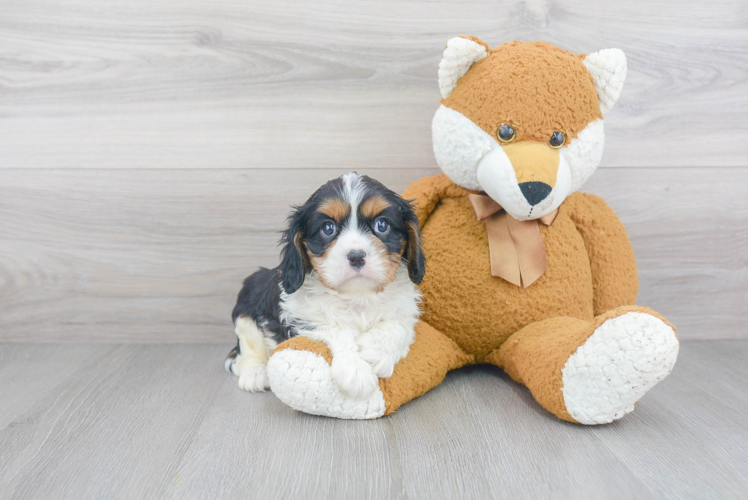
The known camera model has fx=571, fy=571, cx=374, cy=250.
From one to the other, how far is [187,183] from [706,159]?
1.94 m

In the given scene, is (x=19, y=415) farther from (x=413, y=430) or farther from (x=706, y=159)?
(x=706, y=159)

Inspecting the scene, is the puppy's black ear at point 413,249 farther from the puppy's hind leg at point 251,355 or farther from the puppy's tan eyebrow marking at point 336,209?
the puppy's hind leg at point 251,355

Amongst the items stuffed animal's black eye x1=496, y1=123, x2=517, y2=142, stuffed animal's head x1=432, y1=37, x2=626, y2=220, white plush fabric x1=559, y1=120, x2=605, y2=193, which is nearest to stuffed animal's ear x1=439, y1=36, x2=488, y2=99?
stuffed animal's head x1=432, y1=37, x2=626, y2=220

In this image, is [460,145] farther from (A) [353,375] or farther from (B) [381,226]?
(A) [353,375]

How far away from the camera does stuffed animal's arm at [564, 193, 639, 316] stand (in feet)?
5.88

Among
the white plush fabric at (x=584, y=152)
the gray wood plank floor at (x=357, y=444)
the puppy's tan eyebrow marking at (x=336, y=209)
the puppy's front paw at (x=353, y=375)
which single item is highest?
the white plush fabric at (x=584, y=152)

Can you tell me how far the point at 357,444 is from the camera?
1351mm

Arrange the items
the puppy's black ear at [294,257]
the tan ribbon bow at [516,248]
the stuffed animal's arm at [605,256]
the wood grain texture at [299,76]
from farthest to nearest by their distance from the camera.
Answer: the wood grain texture at [299,76], the stuffed animal's arm at [605,256], the tan ribbon bow at [516,248], the puppy's black ear at [294,257]

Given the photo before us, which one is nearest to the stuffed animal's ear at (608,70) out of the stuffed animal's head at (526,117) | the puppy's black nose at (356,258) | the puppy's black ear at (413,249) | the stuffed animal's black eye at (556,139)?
the stuffed animal's head at (526,117)

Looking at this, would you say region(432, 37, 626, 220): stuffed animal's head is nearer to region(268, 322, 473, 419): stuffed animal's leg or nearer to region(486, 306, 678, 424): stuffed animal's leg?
region(486, 306, 678, 424): stuffed animal's leg

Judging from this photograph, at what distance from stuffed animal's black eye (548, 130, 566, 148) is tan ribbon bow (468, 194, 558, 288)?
210 millimetres

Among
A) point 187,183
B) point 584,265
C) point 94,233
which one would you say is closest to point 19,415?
point 94,233

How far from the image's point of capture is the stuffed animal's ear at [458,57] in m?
1.59

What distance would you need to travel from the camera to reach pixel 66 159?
2105 mm
